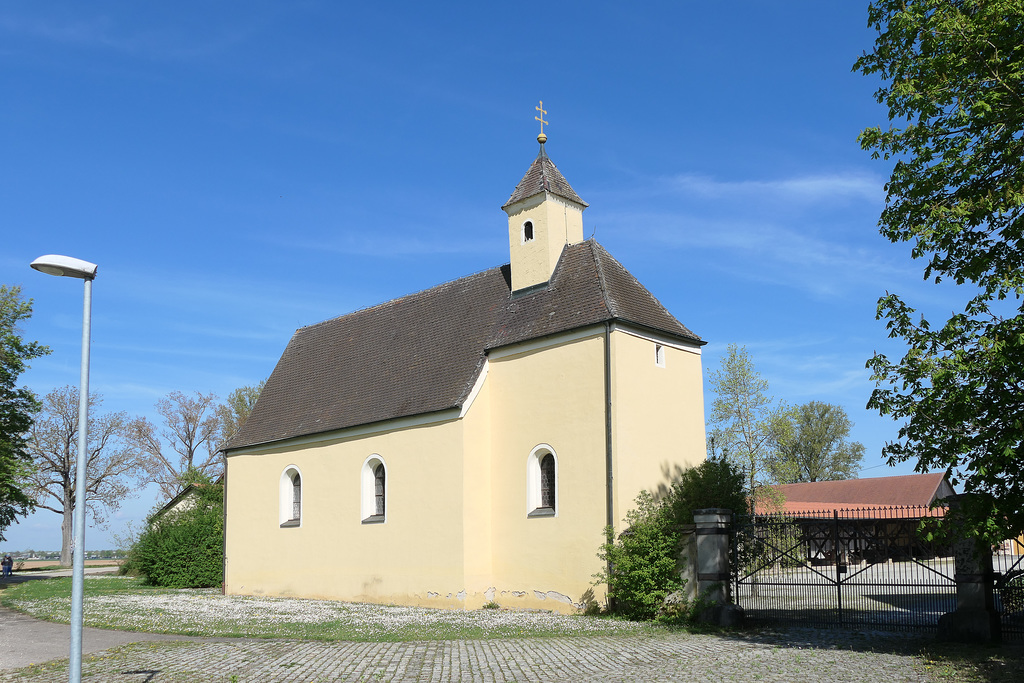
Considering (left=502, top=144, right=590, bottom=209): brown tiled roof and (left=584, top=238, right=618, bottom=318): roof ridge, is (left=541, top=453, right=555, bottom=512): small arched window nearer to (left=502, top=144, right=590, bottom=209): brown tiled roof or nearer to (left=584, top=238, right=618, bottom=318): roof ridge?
(left=584, top=238, right=618, bottom=318): roof ridge

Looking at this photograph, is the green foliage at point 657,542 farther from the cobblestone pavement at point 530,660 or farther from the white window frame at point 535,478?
the white window frame at point 535,478

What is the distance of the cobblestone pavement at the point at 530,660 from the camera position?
1061 centimetres

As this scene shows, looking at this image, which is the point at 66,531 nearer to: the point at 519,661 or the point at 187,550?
the point at 187,550

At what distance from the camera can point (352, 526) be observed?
22422 millimetres

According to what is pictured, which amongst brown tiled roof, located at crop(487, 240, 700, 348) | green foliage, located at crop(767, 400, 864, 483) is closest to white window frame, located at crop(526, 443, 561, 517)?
brown tiled roof, located at crop(487, 240, 700, 348)

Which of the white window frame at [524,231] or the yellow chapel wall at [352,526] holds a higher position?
the white window frame at [524,231]

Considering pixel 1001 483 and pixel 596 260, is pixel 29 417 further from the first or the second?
pixel 1001 483

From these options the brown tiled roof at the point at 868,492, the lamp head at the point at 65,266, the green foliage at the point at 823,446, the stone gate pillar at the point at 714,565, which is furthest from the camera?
the green foliage at the point at 823,446

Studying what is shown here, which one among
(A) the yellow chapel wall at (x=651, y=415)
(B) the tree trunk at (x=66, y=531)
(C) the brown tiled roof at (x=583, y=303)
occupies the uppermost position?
(C) the brown tiled roof at (x=583, y=303)

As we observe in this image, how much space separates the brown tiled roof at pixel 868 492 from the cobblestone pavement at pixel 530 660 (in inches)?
1304

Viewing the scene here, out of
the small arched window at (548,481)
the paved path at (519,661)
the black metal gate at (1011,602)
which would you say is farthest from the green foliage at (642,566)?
the black metal gate at (1011,602)

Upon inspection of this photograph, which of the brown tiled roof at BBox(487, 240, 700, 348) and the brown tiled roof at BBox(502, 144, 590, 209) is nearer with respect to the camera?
the brown tiled roof at BBox(487, 240, 700, 348)

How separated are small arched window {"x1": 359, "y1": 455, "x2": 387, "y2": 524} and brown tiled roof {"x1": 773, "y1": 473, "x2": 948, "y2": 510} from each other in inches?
1124

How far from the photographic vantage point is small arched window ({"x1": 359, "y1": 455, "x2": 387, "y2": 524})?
22.2 metres
